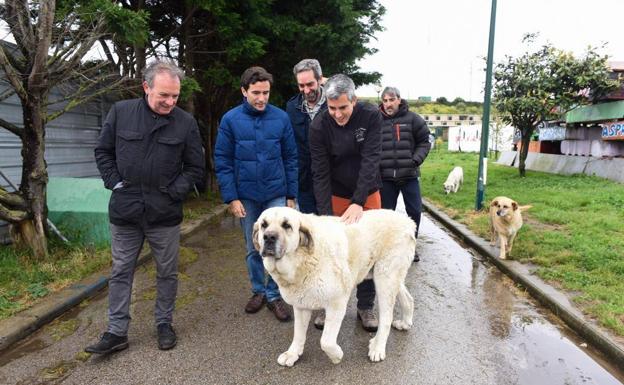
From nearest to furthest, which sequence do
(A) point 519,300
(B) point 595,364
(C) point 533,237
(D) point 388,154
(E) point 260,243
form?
(E) point 260,243 → (B) point 595,364 → (A) point 519,300 → (D) point 388,154 → (C) point 533,237

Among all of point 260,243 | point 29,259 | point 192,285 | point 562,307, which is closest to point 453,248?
point 562,307

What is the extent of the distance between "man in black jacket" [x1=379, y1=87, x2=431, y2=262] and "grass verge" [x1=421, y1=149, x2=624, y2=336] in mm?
1955


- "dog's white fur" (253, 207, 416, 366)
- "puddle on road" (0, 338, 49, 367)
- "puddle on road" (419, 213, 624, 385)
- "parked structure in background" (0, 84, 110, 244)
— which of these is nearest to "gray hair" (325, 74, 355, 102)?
"dog's white fur" (253, 207, 416, 366)

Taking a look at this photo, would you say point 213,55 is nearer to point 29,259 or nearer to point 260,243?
point 29,259

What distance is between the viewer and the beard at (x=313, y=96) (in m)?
4.70

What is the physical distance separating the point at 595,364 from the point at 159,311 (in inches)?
157

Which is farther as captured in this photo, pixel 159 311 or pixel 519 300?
pixel 519 300

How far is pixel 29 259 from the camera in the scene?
231 inches

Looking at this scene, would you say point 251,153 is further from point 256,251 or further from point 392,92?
point 392,92

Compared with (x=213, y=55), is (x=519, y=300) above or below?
below

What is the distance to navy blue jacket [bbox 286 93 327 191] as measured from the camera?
16.5 feet

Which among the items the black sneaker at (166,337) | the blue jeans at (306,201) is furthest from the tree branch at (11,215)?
the blue jeans at (306,201)

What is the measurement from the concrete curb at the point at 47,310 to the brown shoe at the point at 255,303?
201cm

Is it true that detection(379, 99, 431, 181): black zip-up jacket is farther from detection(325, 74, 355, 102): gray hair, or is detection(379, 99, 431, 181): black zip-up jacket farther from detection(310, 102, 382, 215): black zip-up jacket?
detection(325, 74, 355, 102): gray hair
